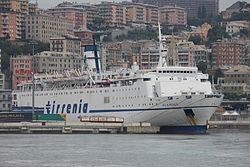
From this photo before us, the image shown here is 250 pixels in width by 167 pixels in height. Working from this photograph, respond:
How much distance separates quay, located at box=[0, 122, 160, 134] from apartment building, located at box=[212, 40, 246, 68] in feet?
337

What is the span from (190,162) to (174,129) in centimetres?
2433

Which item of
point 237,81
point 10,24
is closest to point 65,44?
point 10,24

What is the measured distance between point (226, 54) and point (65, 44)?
1424 inches

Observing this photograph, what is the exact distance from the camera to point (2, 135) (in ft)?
242

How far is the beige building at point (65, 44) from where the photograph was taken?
550 ft

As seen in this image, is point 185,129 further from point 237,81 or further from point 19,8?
point 19,8

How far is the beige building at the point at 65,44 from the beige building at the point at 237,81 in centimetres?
3966

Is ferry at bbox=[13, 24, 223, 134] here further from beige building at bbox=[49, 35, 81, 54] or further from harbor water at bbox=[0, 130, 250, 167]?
beige building at bbox=[49, 35, 81, 54]

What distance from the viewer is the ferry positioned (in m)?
72.1

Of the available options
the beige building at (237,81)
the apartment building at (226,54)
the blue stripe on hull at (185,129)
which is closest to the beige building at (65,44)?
the apartment building at (226,54)

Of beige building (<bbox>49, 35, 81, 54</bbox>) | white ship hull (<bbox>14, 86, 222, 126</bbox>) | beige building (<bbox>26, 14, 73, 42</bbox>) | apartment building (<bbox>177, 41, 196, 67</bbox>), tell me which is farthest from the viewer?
beige building (<bbox>26, 14, 73, 42</bbox>)

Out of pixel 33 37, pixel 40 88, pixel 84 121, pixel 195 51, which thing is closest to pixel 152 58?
pixel 195 51

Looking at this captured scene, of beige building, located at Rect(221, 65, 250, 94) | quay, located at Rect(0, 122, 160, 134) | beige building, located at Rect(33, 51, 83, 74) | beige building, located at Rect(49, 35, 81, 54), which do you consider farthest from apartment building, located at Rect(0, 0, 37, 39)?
quay, located at Rect(0, 122, 160, 134)

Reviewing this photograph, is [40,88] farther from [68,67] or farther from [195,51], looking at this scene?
[195,51]
